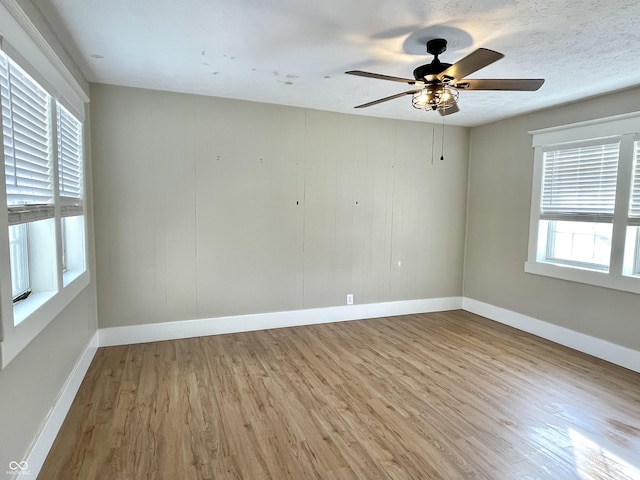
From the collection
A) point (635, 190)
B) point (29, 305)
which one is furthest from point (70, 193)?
point (635, 190)

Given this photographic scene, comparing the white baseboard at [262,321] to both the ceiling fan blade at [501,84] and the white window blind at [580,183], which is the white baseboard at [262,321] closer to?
the white window blind at [580,183]

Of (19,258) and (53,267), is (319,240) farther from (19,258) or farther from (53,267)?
(19,258)

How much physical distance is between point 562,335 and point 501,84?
2.92 metres

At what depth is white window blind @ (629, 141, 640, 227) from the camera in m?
3.24

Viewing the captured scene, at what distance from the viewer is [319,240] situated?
439 centimetres

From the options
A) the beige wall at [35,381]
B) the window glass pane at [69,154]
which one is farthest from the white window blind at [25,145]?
the beige wall at [35,381]

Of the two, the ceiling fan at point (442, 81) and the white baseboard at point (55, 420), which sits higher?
the ceiling fan at point (442, 81)

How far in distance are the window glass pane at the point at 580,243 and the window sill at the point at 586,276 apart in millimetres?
102

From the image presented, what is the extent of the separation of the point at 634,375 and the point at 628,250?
3.60ft

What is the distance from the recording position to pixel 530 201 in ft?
13.9

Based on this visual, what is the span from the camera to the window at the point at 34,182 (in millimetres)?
1695

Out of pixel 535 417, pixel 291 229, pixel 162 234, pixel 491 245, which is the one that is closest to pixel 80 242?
pixel 162 234

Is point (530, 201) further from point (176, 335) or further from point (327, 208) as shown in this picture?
point (176, 335)

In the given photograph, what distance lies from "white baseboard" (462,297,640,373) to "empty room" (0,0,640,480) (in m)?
0.02
